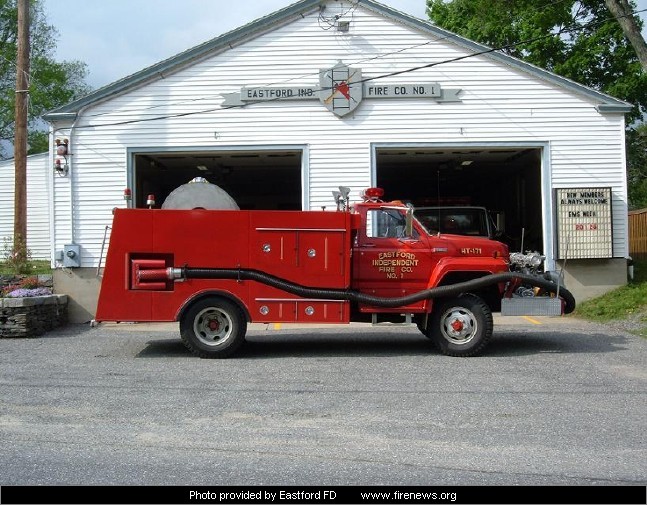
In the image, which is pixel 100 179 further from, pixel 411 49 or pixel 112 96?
pixel 411 49

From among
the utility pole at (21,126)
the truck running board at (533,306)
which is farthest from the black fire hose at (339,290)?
the utility pole at (21,126)

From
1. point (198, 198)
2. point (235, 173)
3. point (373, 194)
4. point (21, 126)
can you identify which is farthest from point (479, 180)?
point (198, 198)

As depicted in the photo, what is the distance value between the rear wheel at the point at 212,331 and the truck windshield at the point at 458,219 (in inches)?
315

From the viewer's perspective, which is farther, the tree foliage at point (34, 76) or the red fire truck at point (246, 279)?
the tree foliage at point (34, 76)

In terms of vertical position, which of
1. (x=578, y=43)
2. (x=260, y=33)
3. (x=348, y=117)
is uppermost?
(x=578, y=43)

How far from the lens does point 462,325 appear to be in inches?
451

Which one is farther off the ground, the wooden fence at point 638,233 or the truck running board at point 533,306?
the wooden fence at point 638,233

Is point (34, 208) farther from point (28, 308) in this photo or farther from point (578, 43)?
point (578, 43)

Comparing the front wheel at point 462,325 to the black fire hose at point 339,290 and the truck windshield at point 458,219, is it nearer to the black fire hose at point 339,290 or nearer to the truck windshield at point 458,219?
the black fire hose at point 339,290

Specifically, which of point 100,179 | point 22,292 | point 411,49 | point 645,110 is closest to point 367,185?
point 411,49

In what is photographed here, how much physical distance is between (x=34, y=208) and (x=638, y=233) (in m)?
21.0

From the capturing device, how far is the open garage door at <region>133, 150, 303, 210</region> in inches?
757

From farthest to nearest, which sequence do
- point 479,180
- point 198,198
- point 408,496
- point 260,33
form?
point 479,180 → point 260,33 → point 198,198 → point 408,496

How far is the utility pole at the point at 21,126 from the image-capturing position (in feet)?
60.7
